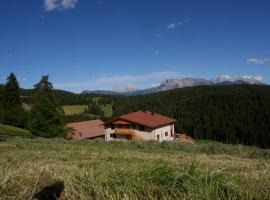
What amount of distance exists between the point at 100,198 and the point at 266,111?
124 metres

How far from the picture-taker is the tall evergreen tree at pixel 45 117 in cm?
4875

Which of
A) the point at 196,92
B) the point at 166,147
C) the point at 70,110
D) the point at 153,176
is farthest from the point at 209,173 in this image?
the point at 196,92

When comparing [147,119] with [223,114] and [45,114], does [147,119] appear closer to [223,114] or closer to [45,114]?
[45,114]

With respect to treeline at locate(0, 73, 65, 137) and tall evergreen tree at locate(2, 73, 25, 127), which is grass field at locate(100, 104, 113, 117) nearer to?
tall evergreen tree at locate(2, 73, 25, 127)

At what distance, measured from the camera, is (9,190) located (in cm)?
327

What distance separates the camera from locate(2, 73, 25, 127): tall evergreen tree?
58.1m

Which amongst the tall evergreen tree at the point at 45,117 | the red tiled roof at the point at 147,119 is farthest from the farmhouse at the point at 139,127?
the tall evergreen tree at the point at 45,117

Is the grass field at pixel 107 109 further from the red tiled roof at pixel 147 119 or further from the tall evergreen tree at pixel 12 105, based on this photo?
the tall evergreen tree at pixel 12 105

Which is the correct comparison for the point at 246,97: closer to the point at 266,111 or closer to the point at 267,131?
the point at 266,111

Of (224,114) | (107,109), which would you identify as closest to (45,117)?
(224,114)

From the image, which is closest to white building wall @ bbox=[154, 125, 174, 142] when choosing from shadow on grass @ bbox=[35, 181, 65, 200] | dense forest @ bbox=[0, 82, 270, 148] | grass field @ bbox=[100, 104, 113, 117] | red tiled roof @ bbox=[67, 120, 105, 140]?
red tiled roof @ bbox=[67, 120, 105, 140]

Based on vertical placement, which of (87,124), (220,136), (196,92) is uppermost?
(196,92)

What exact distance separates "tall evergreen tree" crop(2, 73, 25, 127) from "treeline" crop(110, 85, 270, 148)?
60.9m

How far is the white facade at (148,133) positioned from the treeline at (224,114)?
1664 inches
